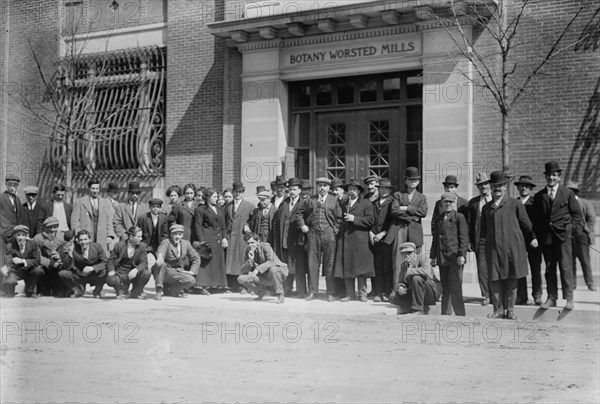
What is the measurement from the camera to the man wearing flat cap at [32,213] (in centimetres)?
1530

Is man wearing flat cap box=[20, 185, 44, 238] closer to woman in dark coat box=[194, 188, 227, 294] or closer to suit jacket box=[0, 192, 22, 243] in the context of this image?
suit jacket box=[0, 192, 22, 243]

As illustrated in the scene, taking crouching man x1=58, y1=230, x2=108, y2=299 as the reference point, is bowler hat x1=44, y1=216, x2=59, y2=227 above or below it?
above

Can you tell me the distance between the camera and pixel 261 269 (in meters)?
13.8

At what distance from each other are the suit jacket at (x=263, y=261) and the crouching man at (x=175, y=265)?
41.0 inches

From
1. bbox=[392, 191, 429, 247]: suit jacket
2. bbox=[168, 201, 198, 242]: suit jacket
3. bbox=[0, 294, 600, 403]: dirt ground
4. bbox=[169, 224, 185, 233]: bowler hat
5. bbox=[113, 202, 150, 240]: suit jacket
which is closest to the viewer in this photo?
bbox=[0, 294, 600, 403]: dirt ground

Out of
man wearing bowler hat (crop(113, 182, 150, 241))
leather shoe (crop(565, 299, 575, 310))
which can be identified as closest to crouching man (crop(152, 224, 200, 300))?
man wearing bowler hat (crop(113, 182, 150, 241))

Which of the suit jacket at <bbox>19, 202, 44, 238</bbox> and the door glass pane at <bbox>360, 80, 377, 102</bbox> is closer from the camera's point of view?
the suit jacket at <bbox>19, 202, 44, 238</bbox>

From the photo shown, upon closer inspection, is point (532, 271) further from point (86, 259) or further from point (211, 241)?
point (86, 259)

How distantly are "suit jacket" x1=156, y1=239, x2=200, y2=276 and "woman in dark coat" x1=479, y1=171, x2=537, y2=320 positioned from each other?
527 centimetres

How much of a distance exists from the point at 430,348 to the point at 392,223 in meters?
4.44

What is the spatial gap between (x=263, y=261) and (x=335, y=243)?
125 centimetres

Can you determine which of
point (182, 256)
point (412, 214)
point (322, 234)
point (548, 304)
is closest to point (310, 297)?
point (322, 234)

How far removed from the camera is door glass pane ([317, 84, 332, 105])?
1866 cm

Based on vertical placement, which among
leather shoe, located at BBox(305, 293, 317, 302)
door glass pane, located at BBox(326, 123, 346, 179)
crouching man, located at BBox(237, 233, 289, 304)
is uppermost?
door glass pane, located at BBox(326, 123, 346, 179)
